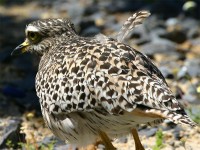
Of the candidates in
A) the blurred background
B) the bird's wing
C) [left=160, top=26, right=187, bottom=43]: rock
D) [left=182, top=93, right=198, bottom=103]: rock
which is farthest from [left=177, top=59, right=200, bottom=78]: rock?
the bird's wing

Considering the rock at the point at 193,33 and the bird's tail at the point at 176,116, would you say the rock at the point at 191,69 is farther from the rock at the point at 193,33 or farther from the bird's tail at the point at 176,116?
the bird's tail at the point at 176,116

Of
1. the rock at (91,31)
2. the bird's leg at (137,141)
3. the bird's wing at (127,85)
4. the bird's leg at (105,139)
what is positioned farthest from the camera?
the rock at (91,31)

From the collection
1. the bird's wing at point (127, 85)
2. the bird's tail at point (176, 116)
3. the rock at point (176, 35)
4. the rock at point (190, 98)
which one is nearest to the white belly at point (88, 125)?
the bird's wing at point (127, 85)

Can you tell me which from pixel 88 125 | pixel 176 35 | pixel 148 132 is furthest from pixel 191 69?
pixel 88 125

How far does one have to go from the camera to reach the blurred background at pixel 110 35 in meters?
7.65

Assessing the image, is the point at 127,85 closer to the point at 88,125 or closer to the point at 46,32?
the point at 88,125

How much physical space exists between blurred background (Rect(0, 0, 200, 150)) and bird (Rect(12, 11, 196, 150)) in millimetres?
429

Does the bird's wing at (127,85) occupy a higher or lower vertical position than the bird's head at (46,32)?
lower

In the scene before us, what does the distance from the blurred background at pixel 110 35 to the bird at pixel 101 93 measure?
43 centimetres

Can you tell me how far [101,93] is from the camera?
19.3ft

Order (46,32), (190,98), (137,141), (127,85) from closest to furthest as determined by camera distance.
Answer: (127,85)
(137,141)
(46,32)
(190,98)

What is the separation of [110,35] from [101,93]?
576 cm

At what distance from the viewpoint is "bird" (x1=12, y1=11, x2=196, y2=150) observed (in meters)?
5.73

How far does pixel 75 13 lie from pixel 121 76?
7.06 meters
